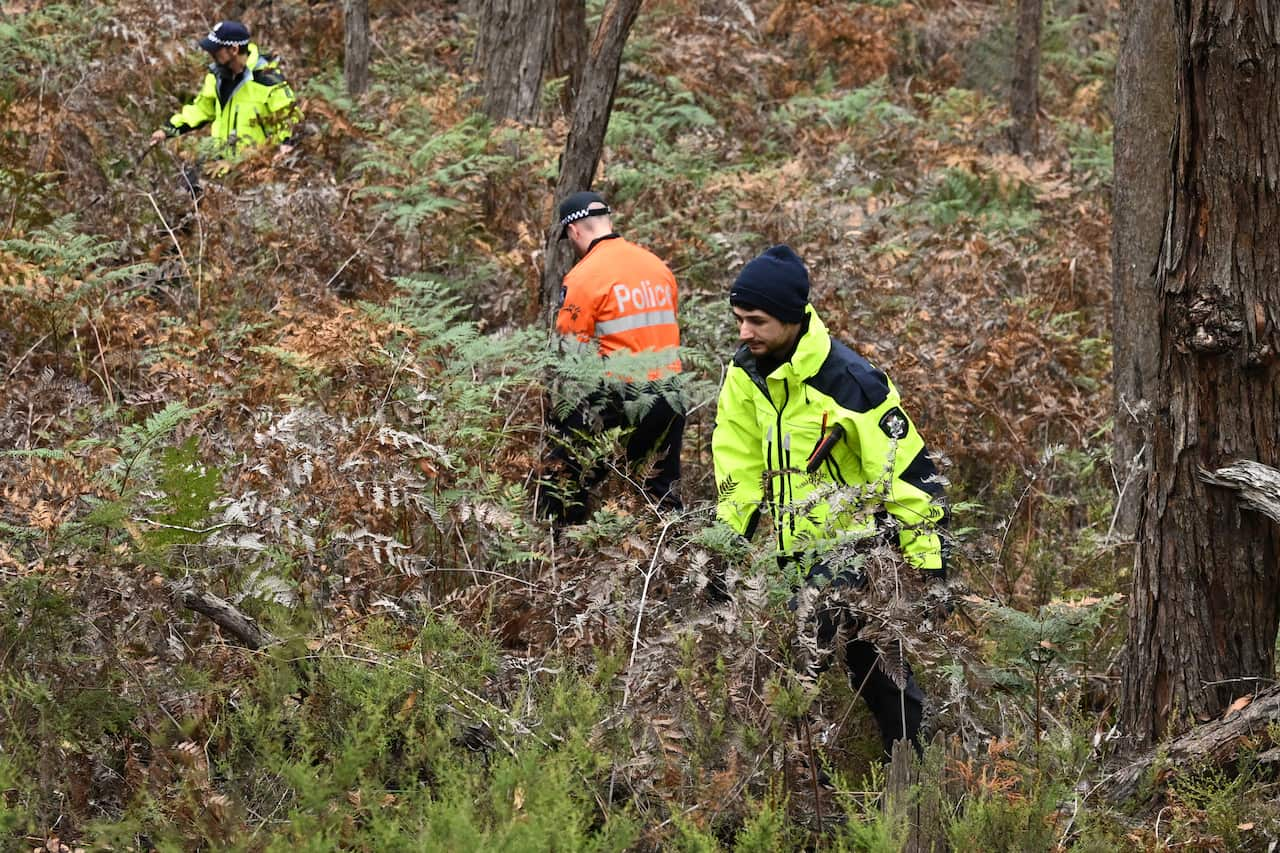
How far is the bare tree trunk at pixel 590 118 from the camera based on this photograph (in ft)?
24.1

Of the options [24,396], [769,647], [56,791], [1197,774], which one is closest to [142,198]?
[24,396]

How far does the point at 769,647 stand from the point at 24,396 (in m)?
4.65

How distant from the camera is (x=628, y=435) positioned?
6926 millimetres

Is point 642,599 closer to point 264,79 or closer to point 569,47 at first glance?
point 264,79

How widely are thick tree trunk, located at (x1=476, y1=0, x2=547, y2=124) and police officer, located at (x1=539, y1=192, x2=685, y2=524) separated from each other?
460 cm

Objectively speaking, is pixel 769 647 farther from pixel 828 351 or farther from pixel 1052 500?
pixel 1052 500

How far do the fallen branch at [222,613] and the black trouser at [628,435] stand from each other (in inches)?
63.9

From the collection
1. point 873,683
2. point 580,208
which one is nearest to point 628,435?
point 580,208

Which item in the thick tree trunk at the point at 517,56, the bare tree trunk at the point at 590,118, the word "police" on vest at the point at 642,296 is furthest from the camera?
the thick tree trunk at the point at 517,56

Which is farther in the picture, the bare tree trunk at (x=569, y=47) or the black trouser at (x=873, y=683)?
the bare tree trunk at (x=569, y=47)

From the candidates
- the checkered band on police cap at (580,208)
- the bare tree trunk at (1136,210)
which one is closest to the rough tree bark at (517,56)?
the checkered band on police cap at (580,208)

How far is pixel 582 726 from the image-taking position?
3.83 m

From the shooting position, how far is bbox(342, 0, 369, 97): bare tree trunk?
12.2m

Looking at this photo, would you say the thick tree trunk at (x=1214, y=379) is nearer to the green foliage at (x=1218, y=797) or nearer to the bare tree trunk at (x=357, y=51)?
the green foliage at (x=1218, y=797)
